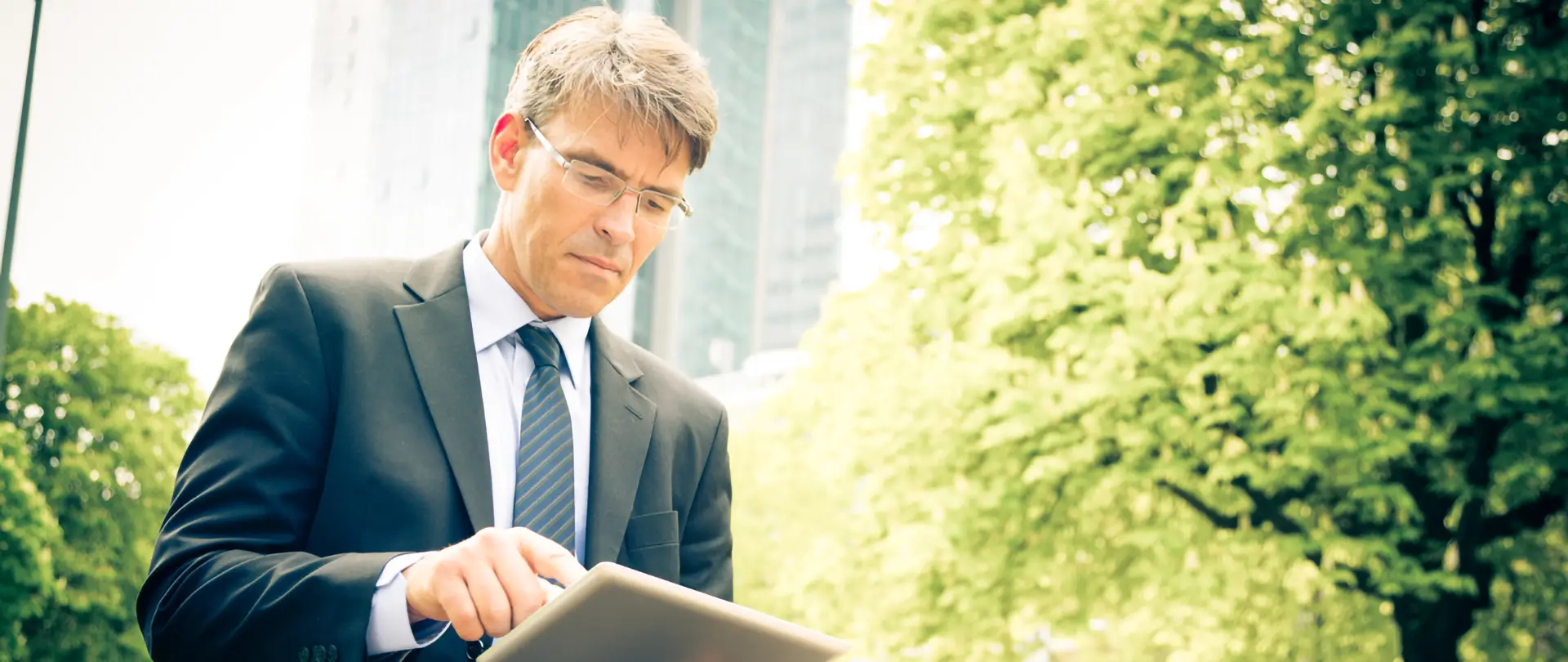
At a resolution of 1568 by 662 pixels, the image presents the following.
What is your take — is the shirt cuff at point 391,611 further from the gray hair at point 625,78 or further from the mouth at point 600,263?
the gray hair at point 625,78

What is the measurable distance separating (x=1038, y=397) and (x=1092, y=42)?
1909 millimetres

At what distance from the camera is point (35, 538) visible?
1148cm

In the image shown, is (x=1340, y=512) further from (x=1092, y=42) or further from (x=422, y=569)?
(x=422, y=569)

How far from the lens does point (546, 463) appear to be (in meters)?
1.90

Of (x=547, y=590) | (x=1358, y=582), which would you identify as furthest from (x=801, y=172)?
(x=547, y=590)

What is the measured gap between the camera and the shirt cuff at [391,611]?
1505 millimetres

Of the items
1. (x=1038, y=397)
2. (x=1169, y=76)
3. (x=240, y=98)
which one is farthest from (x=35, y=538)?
(x=1169, y=76)

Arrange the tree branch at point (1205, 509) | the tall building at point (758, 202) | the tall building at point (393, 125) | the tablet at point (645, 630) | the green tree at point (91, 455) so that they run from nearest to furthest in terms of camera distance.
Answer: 1. the tablet at point (645, 630)
2. the tree branch at point (1205, 509)
3. the green tree at point (91, 455)
4. the tall building at point (393, 125)
5. the tall building at point (758, 202)

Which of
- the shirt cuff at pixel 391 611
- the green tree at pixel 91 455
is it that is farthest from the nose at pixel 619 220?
the green tree at pixel 91 455

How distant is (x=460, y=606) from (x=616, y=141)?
0.82 meters

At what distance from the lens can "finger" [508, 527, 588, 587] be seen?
4.56 ft

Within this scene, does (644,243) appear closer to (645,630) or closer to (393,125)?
(645,630)

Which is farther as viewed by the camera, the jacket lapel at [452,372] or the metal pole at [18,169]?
the metal pole at [18,169]

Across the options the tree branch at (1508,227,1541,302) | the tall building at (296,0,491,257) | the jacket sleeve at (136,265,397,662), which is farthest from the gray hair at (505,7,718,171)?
the tall building at (296,0,491,257)
